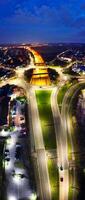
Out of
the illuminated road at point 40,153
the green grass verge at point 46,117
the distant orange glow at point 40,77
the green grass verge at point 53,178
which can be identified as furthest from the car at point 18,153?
the distant orange glow at point 40,77

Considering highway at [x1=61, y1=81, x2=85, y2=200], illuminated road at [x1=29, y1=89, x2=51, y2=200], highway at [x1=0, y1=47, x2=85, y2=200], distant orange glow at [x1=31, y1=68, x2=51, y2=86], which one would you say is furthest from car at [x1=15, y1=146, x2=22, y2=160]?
distant orange glow at [x1=31, y1=68, x2=51, y2=86]

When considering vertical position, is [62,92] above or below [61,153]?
above

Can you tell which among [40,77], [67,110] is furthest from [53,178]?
[40,77]

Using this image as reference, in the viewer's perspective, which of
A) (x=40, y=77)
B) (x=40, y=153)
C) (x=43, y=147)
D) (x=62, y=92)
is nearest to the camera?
(x=40, y=153)

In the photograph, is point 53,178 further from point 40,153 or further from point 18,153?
point 18,153

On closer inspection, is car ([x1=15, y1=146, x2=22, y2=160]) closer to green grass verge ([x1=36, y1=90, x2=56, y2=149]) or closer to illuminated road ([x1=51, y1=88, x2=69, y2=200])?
green grass verge ([x1=36, y1=90, x2=56, y2=149])

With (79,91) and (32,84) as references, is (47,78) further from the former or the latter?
(79,91)

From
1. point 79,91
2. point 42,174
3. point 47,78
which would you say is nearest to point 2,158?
point 42,174

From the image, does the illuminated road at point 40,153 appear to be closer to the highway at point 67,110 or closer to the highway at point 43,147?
the highway at point 43,147
